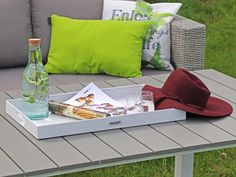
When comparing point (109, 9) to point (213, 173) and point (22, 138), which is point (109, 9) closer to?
point (213, 173)

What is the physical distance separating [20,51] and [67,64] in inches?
11.5

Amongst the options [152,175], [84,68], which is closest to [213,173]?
[152,175]

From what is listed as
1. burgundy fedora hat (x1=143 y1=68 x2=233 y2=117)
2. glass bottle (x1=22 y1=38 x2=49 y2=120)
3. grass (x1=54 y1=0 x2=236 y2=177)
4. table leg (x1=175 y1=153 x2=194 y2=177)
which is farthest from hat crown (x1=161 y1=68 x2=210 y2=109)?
grass (x1=54 y1=0 x2=236 y2=177)

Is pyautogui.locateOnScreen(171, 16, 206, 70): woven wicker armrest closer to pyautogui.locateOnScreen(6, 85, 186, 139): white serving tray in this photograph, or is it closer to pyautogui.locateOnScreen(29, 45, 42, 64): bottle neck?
pyautogui.locateOnScreen(6, 85, 186, 139): white serving tray

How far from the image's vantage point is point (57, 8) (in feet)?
13.8

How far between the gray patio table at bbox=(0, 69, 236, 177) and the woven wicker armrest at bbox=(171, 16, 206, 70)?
1.16 m

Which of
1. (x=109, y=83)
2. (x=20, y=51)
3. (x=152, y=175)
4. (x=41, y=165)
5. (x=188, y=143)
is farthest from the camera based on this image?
(x=20, y=51)

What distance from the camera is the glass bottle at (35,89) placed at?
2.84m

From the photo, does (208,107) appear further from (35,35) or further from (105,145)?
(35,35)

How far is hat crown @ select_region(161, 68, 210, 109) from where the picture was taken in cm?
294

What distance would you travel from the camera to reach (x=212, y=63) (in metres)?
5.57

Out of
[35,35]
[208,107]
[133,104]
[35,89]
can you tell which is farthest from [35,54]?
[35,35]

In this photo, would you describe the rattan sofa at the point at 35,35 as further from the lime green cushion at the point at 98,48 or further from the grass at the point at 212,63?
the grass at the point at 212,63

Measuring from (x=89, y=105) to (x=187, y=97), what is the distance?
390mm
